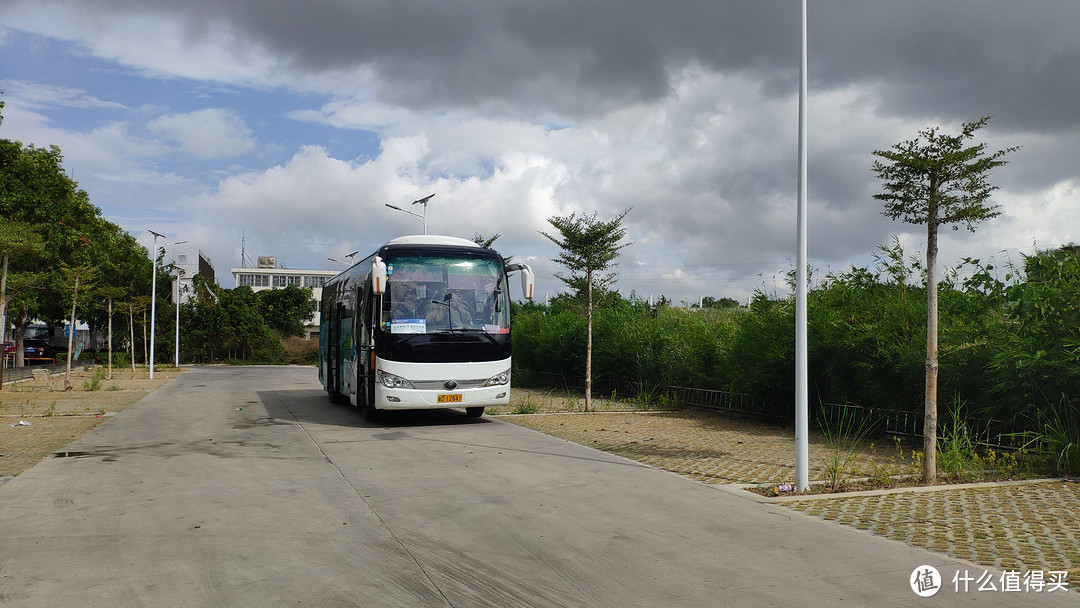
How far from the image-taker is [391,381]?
14297 millimetres

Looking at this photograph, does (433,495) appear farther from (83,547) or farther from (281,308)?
(281,308)

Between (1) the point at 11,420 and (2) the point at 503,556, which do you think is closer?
(2) the point at 503,556

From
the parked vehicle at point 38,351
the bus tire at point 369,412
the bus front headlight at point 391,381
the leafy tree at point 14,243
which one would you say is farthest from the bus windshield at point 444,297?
the parked vehicle at point 38,351

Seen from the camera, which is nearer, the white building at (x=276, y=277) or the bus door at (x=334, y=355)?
the bus door at (x=334, y=355)

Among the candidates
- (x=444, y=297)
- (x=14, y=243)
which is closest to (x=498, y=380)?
(x=444, y=297)

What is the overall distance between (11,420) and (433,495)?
12509 mm

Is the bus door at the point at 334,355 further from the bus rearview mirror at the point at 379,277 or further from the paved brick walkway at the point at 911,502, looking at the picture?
the paved brick walkway at the point at 911,502

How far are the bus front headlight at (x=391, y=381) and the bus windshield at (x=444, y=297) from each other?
789 millimetres

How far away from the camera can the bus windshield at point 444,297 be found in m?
14.5

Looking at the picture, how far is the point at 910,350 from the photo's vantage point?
11.5m

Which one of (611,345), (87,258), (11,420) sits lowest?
(11,420)

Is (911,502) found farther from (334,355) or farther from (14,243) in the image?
(14,243)

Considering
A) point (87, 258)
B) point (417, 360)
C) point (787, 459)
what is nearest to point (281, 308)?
point (87, 258)

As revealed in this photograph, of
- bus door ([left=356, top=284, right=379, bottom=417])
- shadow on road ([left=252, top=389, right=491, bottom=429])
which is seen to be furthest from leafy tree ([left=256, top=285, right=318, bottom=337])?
bus door ([left=356, top=284, right=379, bottom=417])
